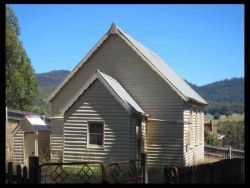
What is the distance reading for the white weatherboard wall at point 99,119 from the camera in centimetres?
2056

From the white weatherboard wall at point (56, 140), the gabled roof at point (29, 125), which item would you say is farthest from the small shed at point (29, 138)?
the white weatherboard wall at point (56, 140)

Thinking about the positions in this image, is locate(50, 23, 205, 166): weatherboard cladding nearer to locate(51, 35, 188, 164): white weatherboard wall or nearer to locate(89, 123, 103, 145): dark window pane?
locate(51, 35, 188, 164): white weatherboard wall

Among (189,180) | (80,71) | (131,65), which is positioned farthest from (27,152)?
(189,180)

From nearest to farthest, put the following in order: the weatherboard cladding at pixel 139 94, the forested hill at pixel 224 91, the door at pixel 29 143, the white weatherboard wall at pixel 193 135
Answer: the weatherboard cladding at pixel 139 94
the white weatherboard wall at pixel 193 135
the door at pixel 29 143
the forested hill at pixel 224 91

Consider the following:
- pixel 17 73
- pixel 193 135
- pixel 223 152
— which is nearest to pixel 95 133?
pixel 193 135

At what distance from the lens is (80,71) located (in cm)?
2486

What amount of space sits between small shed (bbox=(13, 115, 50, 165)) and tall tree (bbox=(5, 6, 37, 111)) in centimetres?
2650

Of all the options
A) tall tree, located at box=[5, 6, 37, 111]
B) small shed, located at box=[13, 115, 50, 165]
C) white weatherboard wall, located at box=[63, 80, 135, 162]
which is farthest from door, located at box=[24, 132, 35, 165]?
tall tree, located at box=[5, 6, 37, 111]

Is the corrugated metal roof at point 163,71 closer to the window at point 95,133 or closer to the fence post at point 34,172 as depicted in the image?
the window at point 95,133

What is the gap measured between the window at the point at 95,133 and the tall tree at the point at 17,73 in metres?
32.3

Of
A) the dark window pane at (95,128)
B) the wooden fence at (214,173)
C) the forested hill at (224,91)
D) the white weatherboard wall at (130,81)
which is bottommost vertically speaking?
the wooden fence at (214,173)

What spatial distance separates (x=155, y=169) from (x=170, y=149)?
5.40 feet

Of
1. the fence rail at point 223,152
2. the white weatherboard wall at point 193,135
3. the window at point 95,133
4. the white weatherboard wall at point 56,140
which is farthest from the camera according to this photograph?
the fence rail at point 223,152
